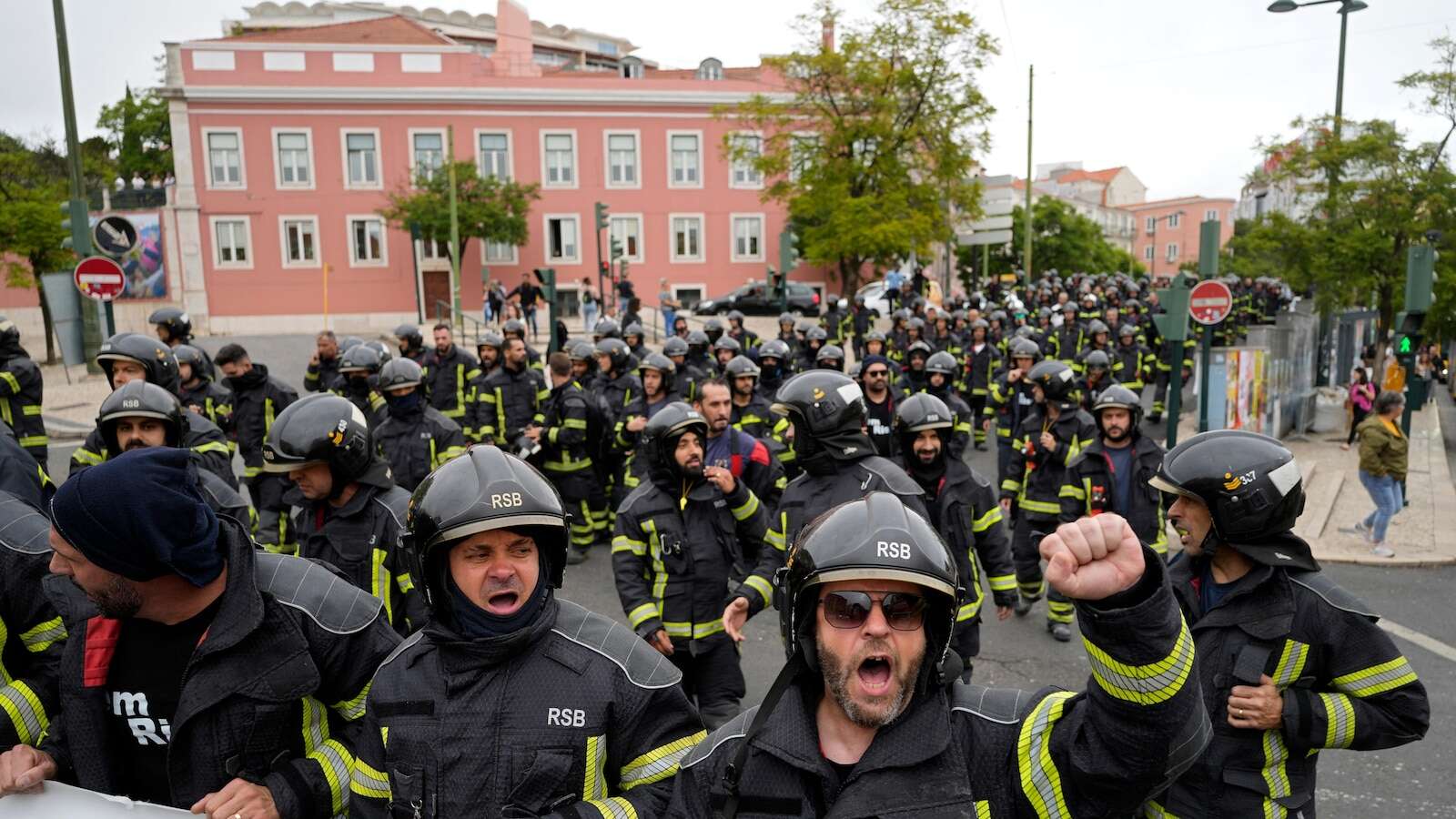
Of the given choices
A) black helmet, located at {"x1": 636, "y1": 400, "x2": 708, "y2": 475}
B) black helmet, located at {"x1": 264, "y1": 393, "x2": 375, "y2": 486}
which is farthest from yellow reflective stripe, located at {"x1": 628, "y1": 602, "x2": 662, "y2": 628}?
black helmet, located at {"x1": 264, "y1": 393, "x2": 375, "y2": 486}

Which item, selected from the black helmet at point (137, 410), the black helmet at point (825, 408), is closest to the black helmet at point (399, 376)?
the black helmet at point (137, 410)

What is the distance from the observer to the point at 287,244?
40.9 metres

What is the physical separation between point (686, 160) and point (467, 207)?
11.2 meters

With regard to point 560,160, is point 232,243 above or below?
below

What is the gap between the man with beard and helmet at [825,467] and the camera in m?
5.00

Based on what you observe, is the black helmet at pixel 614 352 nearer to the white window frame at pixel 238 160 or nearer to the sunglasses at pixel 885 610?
the sunglasses at pixel 885 610

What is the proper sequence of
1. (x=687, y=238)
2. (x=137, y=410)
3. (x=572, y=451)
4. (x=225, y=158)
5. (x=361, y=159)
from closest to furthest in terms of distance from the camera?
(x=137, y=410) < (x=572, y=451) < (x=225, y=158) < (x=361, y=159) < (x=687, y=238)

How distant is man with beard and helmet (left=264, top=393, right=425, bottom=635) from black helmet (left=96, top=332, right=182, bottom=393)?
10.6ft

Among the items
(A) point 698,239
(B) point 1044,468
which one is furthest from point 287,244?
(B) point 1044,468

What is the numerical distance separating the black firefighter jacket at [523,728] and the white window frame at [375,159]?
4232 cm

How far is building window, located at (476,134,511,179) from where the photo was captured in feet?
137

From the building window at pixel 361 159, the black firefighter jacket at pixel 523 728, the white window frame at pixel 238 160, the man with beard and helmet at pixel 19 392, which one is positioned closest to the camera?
the black firefighter jacket at pixel 523 728

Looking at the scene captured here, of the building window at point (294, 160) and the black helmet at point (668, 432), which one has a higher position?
the building window at point (294, 160)

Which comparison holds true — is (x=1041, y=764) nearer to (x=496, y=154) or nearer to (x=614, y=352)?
(x=614, y=352)
